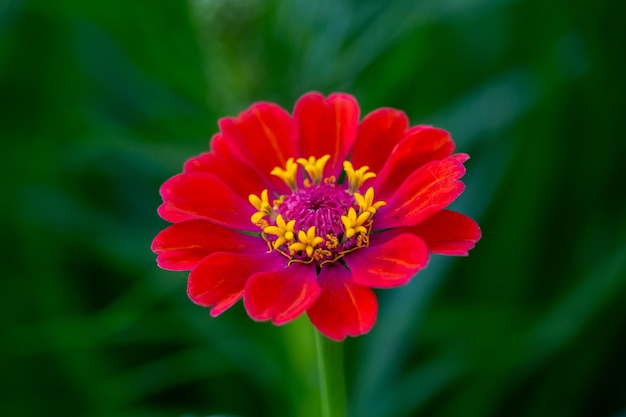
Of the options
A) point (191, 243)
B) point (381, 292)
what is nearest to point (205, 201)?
point (191, 243)

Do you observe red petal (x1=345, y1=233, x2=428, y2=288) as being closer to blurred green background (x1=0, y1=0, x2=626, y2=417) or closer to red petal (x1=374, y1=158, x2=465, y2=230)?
red petal (x1=374, y1=158, x2=465, y2=230)

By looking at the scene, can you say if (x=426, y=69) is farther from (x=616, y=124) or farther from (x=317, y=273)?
(x=317, y=273)

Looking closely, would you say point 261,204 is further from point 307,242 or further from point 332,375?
point 332,375

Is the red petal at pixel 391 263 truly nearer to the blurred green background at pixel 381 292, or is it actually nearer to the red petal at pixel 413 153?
the red petal at pixel 413 153

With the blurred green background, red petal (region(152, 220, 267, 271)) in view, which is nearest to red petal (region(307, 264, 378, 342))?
red petal (region(152, 220, 267, 271))

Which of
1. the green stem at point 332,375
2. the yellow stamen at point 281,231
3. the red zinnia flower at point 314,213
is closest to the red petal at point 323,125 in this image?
the red zinnia flower at point 314,213

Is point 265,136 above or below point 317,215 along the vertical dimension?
above

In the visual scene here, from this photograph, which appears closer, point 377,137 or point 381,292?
point 377,137
